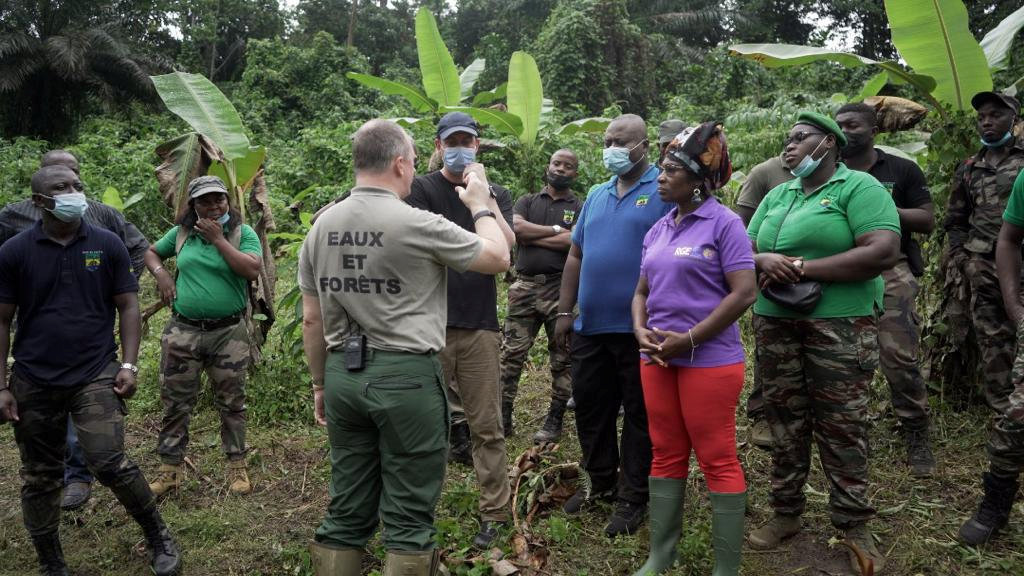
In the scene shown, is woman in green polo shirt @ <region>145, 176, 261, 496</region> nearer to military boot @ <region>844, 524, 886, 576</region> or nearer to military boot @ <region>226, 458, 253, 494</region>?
military boot @ <region>226, 458, 253, 494</region>

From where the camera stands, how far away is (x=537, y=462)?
477 centimetres

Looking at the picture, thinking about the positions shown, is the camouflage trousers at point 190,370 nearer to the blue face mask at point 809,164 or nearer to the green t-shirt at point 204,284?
the green t-shirt at point 204,284

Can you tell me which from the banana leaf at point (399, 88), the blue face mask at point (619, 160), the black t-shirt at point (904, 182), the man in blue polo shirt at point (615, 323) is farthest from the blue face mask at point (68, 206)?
the banana leaf at point (399, 88)

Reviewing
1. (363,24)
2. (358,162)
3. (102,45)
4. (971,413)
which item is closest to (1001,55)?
(971,413)

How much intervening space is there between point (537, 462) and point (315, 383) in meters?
1.92

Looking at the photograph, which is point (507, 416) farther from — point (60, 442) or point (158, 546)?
point (60, 442)

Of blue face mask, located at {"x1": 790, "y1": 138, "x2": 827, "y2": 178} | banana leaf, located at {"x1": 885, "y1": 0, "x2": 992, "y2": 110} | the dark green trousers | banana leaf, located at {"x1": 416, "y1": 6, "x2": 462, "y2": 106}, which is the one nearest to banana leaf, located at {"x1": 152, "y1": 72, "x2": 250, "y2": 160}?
banana leaf, located at {"x1": 416, "y1": 6, "x2": 462, "y2": 106}

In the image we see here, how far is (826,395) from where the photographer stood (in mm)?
3504

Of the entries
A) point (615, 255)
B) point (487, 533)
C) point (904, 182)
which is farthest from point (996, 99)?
point (487, 533)

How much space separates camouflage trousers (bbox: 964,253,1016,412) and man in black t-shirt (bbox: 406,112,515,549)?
2846mm

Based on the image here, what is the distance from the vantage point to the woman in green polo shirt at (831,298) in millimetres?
3430

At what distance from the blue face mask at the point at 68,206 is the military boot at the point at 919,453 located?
4.65 metres

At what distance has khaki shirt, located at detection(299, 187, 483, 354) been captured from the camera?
284cm

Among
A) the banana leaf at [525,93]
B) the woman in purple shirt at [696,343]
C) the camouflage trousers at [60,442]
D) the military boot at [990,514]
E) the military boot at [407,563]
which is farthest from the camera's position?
the banana leaf at [525,93]
